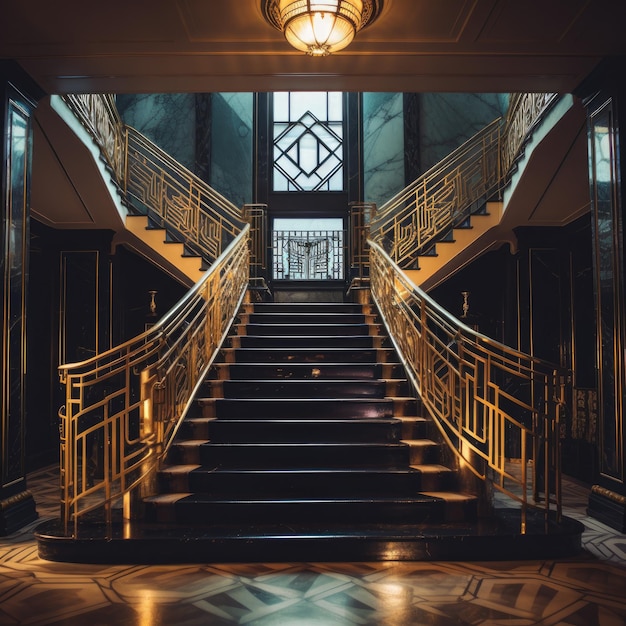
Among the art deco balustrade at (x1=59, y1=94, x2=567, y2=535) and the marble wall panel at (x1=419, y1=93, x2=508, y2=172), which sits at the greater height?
the marble wall panel at (x1=419, y1=93, x2=508, y2=172)

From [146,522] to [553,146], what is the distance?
15.3 ft

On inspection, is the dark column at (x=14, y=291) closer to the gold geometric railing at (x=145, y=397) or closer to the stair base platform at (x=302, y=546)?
the gold geometric railing at (x=145, y=397)

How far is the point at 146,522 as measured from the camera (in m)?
3.85

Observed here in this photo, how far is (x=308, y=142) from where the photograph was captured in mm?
10883

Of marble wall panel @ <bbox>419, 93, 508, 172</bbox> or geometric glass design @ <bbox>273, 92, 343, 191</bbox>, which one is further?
geometric glass design @ <bbox>273, 92, 343, 191</bbox>

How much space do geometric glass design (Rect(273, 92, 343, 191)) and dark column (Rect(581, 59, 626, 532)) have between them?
258 inches

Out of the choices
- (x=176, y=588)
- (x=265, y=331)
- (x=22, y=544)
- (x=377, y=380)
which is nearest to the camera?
(x=176, y=588)

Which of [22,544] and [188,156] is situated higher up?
[188,156]

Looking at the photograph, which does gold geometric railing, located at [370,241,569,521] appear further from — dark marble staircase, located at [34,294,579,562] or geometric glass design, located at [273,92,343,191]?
geometric glass design, located at [273,92,343,191]

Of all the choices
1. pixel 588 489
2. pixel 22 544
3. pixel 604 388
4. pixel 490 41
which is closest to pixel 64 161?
pixel 22 544

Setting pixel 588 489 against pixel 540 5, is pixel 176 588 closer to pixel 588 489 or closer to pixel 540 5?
pixel 540 5

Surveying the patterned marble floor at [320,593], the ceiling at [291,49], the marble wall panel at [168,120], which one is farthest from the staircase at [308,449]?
the marble wall panel at [168,120]

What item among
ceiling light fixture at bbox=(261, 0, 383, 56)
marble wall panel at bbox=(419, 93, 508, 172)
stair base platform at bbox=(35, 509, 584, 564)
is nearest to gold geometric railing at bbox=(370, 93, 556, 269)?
marble wall panel at bbox=(419, 93, 508, 172)

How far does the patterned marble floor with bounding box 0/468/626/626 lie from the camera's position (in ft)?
8.93
